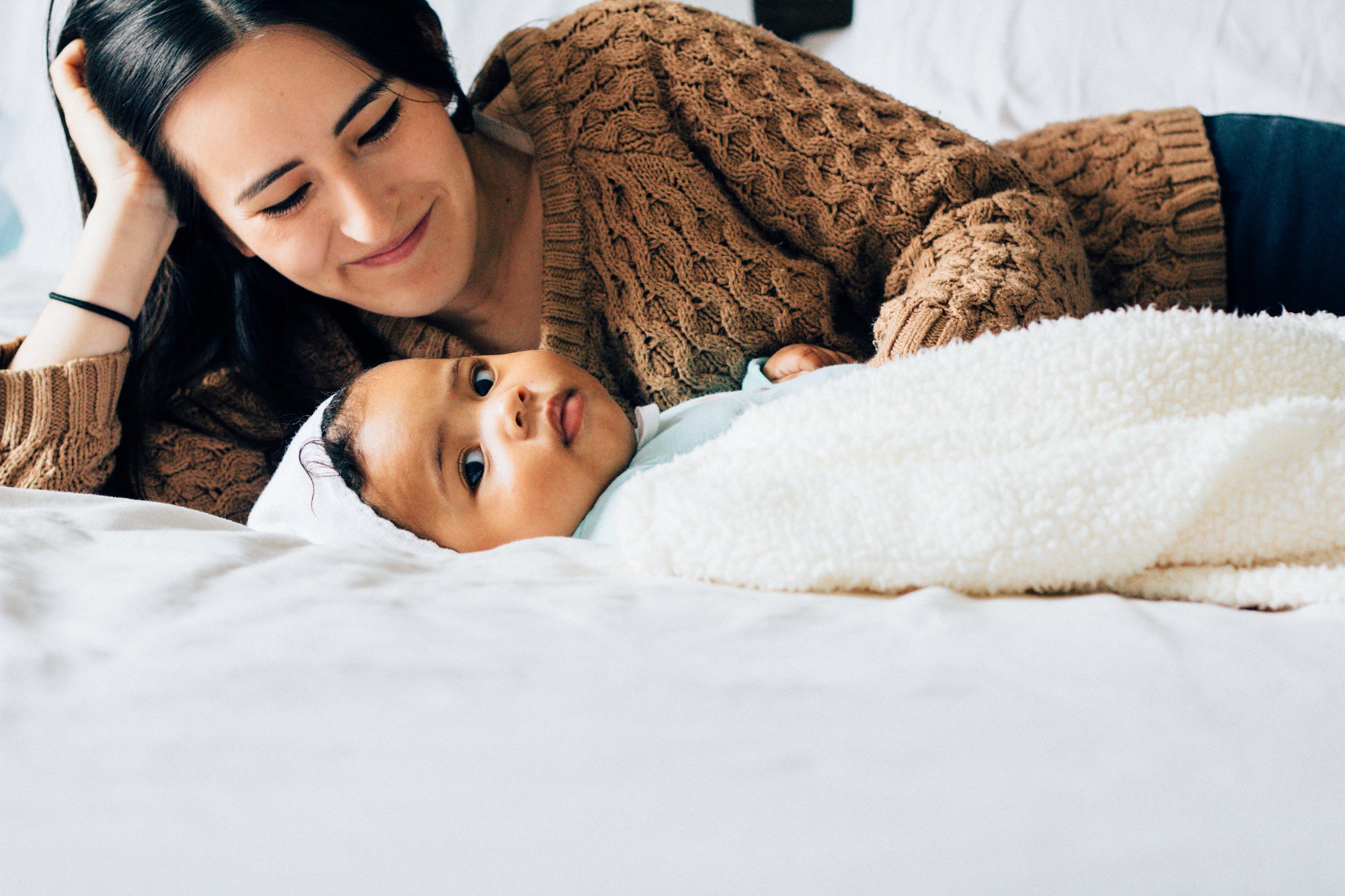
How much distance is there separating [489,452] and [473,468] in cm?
3

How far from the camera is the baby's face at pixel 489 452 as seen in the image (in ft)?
2.86

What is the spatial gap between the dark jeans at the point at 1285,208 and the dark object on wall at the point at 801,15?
0.97 meters

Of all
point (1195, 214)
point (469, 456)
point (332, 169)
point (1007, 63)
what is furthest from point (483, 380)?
point (1007, 63)

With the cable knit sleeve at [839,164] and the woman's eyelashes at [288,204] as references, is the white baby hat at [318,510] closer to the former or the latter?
the woman's eyelashes at [288,204]

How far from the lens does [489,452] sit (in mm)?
897

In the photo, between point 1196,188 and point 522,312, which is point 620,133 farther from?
point 1196,188

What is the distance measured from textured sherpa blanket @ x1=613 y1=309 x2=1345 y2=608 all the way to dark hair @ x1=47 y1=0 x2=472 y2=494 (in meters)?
0.67

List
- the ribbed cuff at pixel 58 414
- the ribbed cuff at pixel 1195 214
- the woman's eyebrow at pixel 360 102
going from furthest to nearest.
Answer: the ribbed cuff at pixel 1195 214, the ribbed cuff at pixel 58 414, the woman's eyebrow at pixel 360 102

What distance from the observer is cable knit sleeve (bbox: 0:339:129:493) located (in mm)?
1073

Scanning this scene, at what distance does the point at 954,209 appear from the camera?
1.11 metres

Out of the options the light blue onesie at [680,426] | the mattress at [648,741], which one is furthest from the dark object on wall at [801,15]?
the mattress at [648,741]

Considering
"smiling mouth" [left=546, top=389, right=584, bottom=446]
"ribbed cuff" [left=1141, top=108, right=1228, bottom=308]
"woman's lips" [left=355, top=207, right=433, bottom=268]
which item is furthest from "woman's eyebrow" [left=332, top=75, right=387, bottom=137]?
"ribbed cuff" [left=1141, top=108, right=1228, bottom=308]

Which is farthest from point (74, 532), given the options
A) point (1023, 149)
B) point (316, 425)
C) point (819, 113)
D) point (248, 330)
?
point (1023, 149)

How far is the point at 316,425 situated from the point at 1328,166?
127 centimetres
